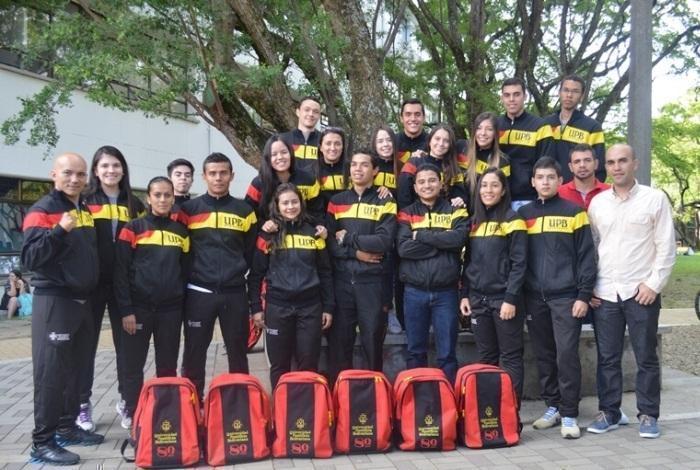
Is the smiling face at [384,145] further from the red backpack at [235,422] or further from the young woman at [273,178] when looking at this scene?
the red backpack at [235,422]

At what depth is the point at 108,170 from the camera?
5.02 meters

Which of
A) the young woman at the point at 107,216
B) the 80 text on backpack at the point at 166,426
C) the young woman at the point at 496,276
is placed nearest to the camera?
the 80 text on backpack at the point at 166,426

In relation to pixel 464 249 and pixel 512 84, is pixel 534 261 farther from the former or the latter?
pixel 512 84

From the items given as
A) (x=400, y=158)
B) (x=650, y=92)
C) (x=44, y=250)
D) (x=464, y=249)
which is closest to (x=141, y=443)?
(x=44, y=250)

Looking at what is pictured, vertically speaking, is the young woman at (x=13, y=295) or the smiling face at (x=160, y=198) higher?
the smiling face at (x=160, y=198)

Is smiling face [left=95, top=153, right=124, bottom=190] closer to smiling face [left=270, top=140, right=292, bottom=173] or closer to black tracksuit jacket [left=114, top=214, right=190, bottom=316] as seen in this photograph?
black tracksuit jacket [left=114, top=214, right=190, bottom=316]

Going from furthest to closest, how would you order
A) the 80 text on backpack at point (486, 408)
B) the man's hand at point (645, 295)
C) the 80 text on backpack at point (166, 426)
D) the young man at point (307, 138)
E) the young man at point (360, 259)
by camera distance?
the young man at point (307, 138) → the young man at point (360, 259) → the man's hand at point (645, 295) → the 80 text on backpack at point (486, 408) → the 80 text on backpack at point (166, 426)

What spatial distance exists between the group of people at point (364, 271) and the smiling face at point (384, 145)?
361 millimetres

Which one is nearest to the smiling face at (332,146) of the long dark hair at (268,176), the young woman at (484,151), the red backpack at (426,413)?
the long dark hair at (268,176)

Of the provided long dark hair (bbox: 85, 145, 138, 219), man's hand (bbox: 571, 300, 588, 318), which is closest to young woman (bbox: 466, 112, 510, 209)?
man's hand (bbox: 571, 300, 588, 318)

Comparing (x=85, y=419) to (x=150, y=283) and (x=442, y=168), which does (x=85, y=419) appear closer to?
(x=150, y=283)

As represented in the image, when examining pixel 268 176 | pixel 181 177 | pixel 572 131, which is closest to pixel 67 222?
pixel 181 177

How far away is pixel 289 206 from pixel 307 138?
1.11 m

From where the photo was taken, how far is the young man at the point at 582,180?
5359 millimetres
